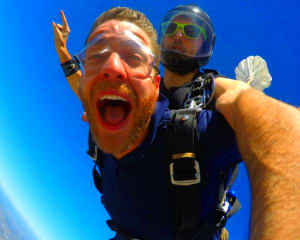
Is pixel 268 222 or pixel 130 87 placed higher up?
pixel 130 87

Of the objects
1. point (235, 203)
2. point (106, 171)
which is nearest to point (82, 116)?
point (106, 171)

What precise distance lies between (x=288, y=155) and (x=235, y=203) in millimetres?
1735

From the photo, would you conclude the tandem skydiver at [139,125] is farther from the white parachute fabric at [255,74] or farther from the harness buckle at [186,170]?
the white parachute fabric at [255,74]

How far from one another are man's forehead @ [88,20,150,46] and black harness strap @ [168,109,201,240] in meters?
0.64

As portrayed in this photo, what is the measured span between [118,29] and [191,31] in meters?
1.61

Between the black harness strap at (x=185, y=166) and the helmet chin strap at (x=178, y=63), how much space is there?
48.2 inches

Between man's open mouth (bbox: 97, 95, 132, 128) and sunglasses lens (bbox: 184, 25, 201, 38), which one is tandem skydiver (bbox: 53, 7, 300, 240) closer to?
man's open mouth (bbox: 97, 95, 132, 128)

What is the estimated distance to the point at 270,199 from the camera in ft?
2.61

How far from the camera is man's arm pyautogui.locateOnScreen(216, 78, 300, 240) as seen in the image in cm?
73

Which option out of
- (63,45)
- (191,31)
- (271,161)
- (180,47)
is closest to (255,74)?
(191,31)

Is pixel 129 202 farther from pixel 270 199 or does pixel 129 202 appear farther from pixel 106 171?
pixel 270 199

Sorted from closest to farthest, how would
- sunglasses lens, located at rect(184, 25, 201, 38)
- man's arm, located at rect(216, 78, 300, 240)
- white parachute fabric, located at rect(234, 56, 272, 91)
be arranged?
man's arm, located at rect(216, 78, 300, 240) < sunglasses lens, located at rect(184, 25, 201, 38) < white parachute fabric, located at rect(234, 56, 272, 91)

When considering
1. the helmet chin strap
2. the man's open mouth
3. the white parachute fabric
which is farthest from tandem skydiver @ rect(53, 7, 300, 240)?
the white parachute fabric

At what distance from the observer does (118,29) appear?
1.76 m
